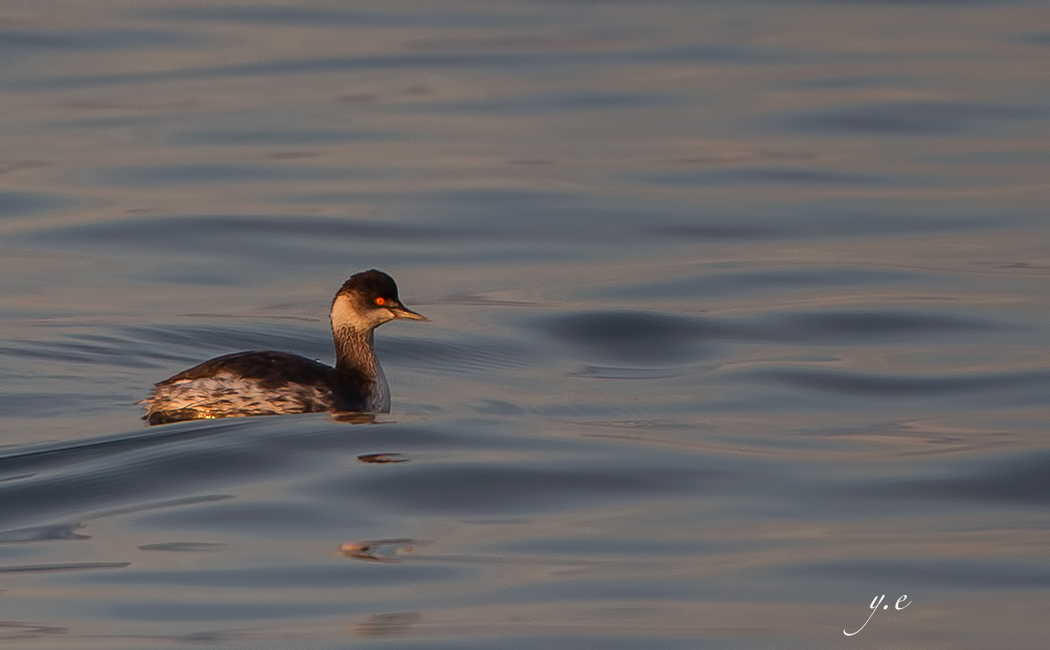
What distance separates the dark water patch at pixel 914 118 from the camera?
2142cm

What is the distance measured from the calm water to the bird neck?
335 millimetres

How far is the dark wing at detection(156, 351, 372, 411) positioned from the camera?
11.0m

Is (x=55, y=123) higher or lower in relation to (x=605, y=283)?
higher

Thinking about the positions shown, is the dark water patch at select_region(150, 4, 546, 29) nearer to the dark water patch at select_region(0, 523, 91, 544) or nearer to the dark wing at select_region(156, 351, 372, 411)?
the dark wing at select_region(156, 351, 372, 411)

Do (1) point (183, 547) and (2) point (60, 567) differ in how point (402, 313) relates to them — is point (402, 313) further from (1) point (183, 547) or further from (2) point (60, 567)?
(2) point (60, 567)

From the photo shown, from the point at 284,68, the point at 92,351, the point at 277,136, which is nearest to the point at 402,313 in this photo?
the point at 92,351

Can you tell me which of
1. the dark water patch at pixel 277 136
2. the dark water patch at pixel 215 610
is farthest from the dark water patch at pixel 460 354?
the dark water patch at pixel 277 136

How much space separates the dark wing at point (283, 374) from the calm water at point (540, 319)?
0.22 metres

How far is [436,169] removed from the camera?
1977cm

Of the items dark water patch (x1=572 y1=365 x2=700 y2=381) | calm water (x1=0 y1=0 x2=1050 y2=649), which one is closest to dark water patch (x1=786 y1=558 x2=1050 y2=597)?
calm water (x1=0 y1=0 x2=1050 y2=649)

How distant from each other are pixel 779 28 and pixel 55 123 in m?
10.6

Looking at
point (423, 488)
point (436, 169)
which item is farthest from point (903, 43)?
point (423, 488)

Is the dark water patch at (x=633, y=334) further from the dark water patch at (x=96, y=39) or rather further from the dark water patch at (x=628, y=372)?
the dark water patch at (x=96, y=39)

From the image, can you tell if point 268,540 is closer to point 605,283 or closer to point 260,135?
point 605,283
